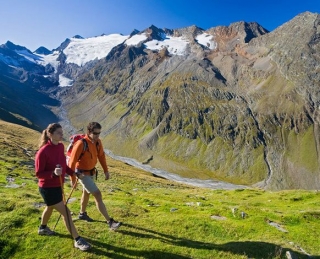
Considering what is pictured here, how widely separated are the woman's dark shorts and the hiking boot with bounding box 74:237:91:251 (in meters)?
1.89

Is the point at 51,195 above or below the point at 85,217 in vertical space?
above

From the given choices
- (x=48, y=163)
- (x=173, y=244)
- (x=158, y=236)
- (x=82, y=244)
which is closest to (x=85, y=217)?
(x=82, y=244)

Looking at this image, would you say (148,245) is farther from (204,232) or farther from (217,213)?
(217,213)

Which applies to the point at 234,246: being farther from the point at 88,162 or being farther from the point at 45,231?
the point at 45,231

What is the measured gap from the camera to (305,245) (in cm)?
1595

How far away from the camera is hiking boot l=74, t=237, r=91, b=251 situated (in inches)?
496

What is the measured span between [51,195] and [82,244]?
2424 millimetres

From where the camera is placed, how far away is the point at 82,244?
12.7 meters

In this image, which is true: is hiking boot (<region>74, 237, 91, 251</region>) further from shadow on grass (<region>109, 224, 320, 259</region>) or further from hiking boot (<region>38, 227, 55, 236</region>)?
shadow on grass (<region>109, 224, 320, 259</region>)

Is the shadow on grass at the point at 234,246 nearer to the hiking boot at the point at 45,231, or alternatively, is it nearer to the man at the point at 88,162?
the man at the point at 88,162

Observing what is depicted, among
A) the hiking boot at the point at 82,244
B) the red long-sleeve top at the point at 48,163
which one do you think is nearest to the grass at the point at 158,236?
the hiking boot at the point at 82,244

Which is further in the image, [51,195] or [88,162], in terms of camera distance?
[88,162]

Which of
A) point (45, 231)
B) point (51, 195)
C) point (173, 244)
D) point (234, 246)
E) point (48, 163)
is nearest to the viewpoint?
point (48, 163)

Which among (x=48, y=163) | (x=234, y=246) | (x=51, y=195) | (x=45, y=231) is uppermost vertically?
(x=48, y=163)
